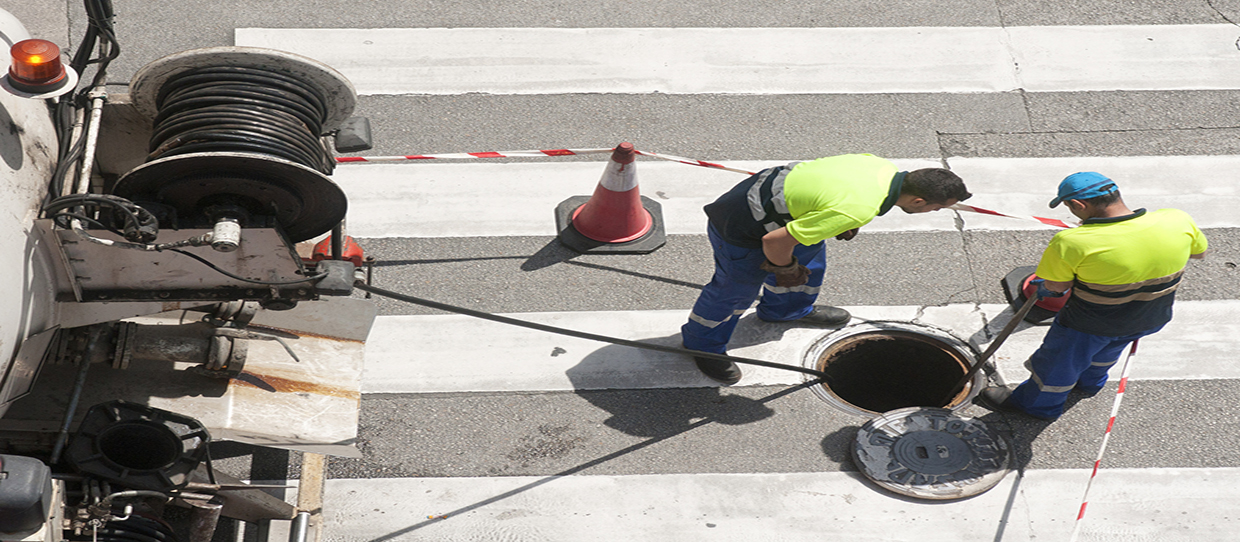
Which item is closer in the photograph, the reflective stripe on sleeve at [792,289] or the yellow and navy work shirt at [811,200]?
the yellow and navy work shirt at [811,200]

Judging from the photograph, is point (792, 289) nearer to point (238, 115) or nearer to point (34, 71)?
point (238, 115)

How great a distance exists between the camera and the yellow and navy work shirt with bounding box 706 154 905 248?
475 cm

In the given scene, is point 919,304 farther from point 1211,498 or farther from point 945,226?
point 1211,498

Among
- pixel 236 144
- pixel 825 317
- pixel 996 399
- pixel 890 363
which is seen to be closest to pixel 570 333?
pixel 825 317

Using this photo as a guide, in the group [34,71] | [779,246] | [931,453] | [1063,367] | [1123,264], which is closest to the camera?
[34,71]

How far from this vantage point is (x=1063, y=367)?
5.21m

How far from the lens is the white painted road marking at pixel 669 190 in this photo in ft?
21.3

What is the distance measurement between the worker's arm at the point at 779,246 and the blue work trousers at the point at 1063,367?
4.80ft

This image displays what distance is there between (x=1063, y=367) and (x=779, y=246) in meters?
1.64

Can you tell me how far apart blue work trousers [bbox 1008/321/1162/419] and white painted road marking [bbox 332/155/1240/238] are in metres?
1.43

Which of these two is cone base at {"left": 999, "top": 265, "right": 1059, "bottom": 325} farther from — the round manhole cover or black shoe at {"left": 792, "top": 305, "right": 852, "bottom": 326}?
black shoe at {"left": 792, "top": 305, "right": 852, "bottom": 326}

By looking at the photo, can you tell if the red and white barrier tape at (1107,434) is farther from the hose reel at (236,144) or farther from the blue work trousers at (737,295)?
the hose reel at (236,144)

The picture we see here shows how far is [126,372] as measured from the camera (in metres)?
4.54

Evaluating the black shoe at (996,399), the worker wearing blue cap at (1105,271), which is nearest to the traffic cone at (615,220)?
the black shoe at (996,399)
